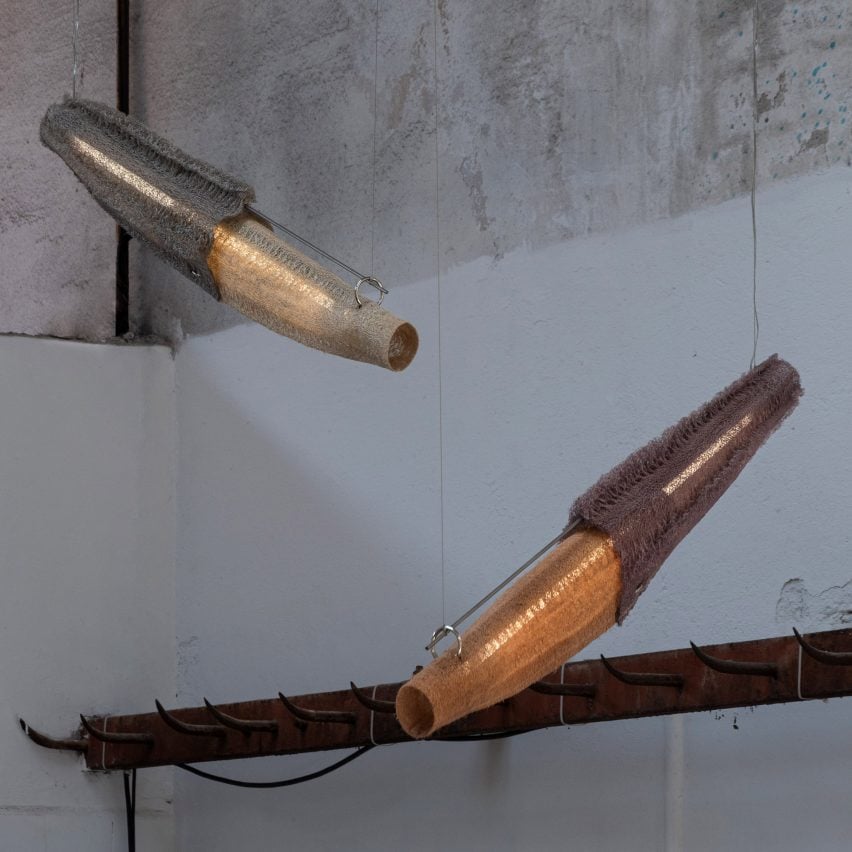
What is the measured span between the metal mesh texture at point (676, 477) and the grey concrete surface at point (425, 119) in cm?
94

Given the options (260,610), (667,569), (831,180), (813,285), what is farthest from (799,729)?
(260,610)

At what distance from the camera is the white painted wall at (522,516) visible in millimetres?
2801

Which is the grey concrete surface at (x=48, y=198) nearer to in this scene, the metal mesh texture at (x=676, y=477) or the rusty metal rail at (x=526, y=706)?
the rusty metal rail at (x=526, y=706)

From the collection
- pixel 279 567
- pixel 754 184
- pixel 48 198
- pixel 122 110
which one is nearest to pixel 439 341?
pixel 279 567

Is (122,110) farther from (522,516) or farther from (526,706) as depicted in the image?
(526,706)

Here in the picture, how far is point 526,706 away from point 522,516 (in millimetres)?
508

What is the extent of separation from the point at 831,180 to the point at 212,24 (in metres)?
2.01

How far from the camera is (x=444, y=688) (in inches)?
61.8

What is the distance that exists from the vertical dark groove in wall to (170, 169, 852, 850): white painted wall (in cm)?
29

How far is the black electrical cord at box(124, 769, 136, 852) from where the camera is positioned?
365cm

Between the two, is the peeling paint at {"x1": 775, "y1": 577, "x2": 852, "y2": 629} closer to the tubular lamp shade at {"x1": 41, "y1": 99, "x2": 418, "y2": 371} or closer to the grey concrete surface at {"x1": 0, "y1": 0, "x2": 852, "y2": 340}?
the grey concrete surface at {"x1": 0, "y1": 0, "x2": 852, "y2": 340}

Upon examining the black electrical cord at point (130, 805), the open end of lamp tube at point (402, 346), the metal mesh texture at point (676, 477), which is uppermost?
the open end of lamp tube at point (402, 346)

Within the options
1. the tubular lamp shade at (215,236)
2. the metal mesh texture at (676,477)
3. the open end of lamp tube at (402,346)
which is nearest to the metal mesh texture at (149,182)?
the tubular lamp shade at (215,236)

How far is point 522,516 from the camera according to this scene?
323 cm
